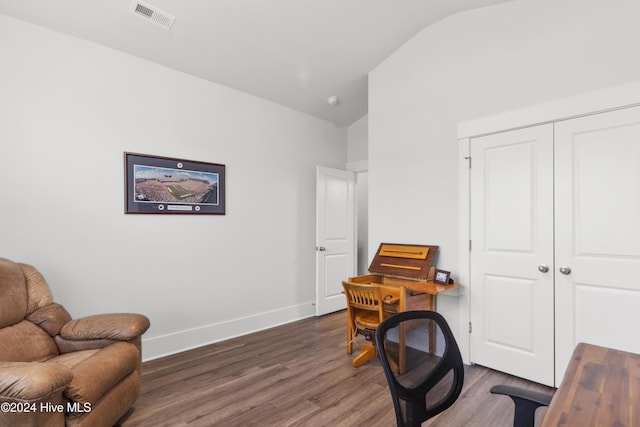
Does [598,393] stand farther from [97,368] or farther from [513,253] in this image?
[97,368]

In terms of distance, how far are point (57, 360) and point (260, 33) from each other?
119 inches

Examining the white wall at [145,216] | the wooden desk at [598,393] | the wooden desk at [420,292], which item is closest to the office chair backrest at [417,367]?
the wooden desk at [598,393]

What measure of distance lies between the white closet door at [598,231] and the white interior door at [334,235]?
2.62 meters

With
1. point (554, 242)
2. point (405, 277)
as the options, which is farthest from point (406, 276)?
point (554, 242)

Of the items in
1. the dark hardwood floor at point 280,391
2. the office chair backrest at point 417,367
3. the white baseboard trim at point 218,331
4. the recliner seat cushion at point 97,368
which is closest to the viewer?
the office chair backrest at point 417,367

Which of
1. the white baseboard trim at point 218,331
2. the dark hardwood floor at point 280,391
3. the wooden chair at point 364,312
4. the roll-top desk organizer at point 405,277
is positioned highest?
the roll-top desk organizer at point 405,277

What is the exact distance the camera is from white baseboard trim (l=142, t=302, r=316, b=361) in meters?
3.15

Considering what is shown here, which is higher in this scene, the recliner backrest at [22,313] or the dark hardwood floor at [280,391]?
the recliner backrest at [22,313]

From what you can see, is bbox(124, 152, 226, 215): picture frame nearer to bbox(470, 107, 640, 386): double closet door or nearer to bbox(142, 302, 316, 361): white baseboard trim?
bbox(142, 302, 316, 361): white baseboard trim

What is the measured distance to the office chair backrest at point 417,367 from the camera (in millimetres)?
1130

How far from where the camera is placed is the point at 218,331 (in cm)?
359

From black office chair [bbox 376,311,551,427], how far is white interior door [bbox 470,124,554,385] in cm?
170

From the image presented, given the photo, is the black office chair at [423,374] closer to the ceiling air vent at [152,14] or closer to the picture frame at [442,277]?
the picture frame at [442,277]

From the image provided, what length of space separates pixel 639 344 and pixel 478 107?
2.10 m
